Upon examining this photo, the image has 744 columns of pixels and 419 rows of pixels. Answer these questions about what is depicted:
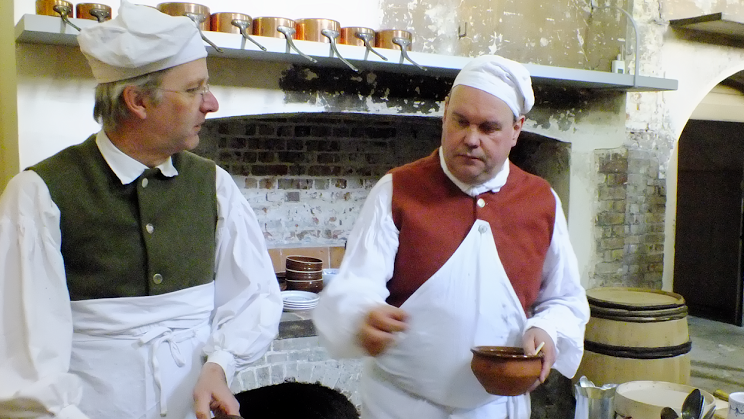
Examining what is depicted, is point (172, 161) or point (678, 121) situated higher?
point (678, 121)

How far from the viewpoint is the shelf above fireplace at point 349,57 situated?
236cm

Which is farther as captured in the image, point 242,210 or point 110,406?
point 242,210

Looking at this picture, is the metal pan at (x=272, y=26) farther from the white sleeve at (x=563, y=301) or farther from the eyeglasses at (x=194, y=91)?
the white sleeve at (x=563, y=301)

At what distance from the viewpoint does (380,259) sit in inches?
56.8

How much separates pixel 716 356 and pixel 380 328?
3.72 meters

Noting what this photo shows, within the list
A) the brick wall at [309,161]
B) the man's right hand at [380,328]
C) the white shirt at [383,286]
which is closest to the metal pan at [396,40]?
the brick wall at [309,161]

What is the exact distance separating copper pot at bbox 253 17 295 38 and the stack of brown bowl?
114 cm

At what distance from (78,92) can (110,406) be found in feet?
5.65

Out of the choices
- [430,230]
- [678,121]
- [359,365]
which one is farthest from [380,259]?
[678,121]

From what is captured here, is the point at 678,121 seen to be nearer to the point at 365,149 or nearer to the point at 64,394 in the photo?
the point at 365,149

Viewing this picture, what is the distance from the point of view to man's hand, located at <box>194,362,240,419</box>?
1.23 m

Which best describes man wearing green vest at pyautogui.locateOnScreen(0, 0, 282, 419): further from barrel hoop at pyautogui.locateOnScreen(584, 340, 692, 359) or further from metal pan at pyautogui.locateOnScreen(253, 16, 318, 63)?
barrel hoop at pyautogui.locateOnScreen(584, 340, 692, 359)

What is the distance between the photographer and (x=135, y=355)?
131 cm

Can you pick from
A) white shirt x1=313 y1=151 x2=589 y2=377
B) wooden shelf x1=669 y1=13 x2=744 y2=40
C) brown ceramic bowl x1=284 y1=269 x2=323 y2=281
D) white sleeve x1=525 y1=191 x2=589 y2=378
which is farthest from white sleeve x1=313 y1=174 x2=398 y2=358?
wooden shelf x1=669 y1=13 x2=744 y2=40
